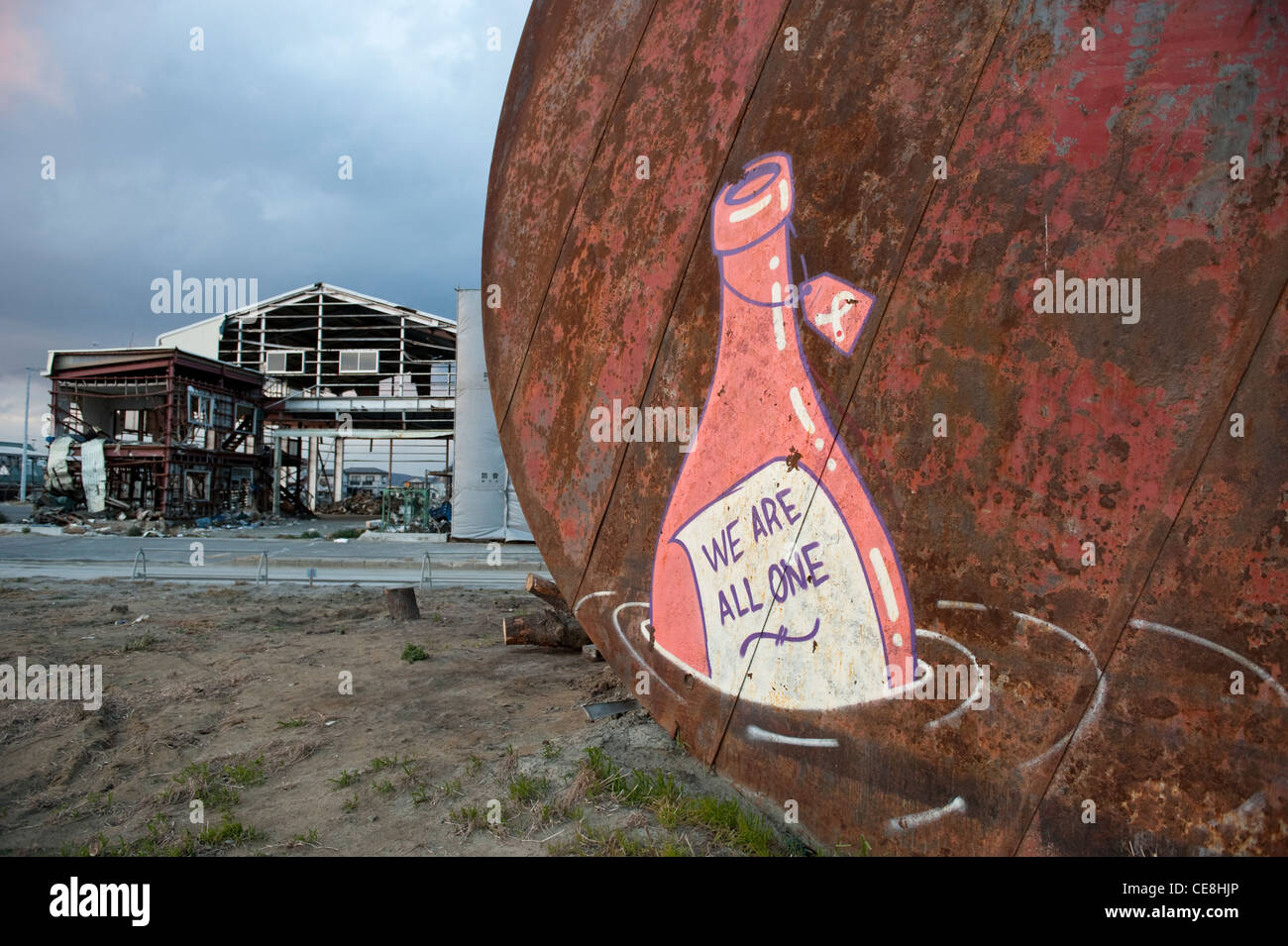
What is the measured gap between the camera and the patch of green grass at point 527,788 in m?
3.47

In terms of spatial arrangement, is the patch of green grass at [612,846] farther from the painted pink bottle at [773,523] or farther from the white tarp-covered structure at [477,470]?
the white tarp-covered structure at [477,470]

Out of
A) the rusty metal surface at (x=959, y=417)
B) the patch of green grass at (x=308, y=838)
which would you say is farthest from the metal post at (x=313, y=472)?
the rusty metal surface at (x=959, y=417)

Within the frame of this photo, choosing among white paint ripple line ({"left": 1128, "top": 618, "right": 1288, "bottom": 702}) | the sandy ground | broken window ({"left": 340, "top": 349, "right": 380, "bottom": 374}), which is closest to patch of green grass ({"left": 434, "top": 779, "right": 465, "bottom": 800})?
the sandy ground

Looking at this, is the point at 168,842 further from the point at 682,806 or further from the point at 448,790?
the point at 682,806

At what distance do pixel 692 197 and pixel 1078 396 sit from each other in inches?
77.6

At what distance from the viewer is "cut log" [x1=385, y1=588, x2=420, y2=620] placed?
895 centimetres

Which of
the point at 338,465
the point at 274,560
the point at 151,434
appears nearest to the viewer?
the point at 274,560

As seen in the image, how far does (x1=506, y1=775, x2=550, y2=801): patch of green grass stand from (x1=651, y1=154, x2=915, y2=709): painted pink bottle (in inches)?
39.0

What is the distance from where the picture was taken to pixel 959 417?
251 centimetres

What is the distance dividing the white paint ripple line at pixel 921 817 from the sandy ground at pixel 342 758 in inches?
18.9

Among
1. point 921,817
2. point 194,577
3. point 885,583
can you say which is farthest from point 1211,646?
point 194,577

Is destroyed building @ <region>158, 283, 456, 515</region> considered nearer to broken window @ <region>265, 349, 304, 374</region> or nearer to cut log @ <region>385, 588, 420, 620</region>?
broken window @ <region>265, 349, 304, 374</region>

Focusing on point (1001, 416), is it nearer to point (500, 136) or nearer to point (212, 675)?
point (500, 136)

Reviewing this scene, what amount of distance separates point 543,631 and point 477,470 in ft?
53.5
